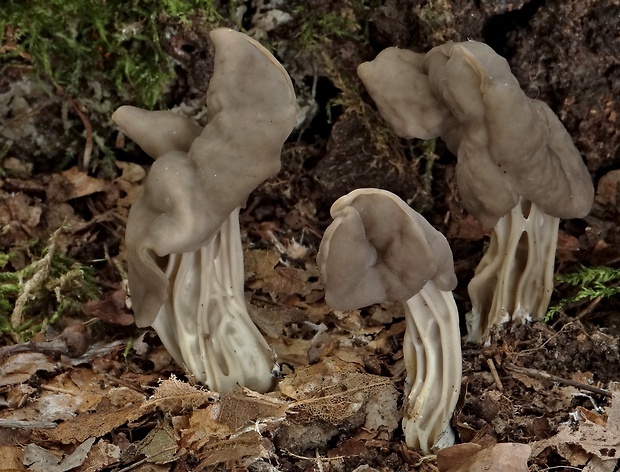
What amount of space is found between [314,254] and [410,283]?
115 cm

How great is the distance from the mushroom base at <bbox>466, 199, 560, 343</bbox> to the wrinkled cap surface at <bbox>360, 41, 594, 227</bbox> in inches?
5.2

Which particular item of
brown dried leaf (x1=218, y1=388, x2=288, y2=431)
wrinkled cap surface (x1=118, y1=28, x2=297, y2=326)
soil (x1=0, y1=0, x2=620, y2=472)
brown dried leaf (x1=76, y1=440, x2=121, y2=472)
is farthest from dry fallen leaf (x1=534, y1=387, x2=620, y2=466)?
brown dried leaf (x1=76, y1=440, x2=121, y2=472)

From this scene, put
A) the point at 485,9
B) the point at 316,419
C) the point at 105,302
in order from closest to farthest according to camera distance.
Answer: the point at 316,419 → the point at 485,9 → the point at 105,302

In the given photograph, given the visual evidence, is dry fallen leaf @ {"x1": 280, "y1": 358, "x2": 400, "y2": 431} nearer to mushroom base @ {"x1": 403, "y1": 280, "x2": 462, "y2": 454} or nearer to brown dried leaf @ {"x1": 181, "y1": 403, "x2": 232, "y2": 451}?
mushroom base @ {"x1": 403, "y1": 280, "x2": 462, "y2": 454}

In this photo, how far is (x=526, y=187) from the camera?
2.85m

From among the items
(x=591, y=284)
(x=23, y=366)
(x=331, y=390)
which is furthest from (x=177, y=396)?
(x=591, y=284)

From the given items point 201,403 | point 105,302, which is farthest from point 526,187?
point 105,302

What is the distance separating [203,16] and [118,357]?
64.9 inches

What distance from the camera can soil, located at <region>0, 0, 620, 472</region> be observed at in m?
2.75

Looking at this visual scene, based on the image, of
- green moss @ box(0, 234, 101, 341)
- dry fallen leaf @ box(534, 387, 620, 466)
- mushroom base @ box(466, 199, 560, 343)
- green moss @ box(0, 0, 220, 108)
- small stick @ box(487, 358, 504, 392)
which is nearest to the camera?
dry fallen leaf @ box(534, 387, 620, 466)

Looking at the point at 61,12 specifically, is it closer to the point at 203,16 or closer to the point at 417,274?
the point at 203,16

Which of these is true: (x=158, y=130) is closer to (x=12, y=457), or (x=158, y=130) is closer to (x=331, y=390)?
(x=331, y=390)

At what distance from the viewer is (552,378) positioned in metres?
2.89

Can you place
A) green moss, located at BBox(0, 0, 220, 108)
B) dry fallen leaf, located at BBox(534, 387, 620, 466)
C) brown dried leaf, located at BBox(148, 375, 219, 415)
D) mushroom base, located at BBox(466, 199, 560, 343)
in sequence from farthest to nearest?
1. green moss, located at BBox(0, 0, 220, 108)
2. mushroom base, located at BBox(466, 199, 560, 343)
3. brown dried leaf, located at BBox(148, 375, 219, 415)
4. dry fallen leaf, located at BBox(534, 387, 620, 466)
